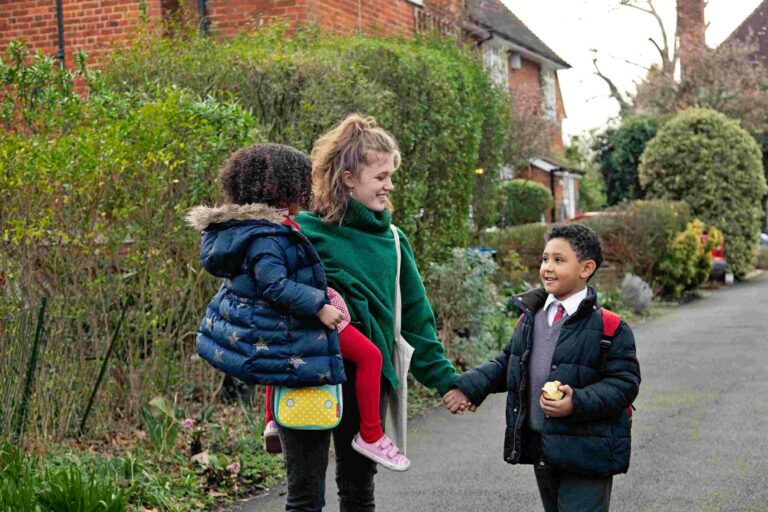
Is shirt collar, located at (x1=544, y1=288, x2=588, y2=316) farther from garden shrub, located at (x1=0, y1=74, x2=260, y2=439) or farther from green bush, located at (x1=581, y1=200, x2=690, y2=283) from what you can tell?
green bush, located at (x1=581, y1=200, x2=690, y2=283)

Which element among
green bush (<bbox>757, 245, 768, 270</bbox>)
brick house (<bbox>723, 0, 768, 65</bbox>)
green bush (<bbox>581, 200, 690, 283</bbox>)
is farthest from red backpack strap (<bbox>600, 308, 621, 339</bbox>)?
brick house (<bbox>723, 0, 768, 65</bbox>)

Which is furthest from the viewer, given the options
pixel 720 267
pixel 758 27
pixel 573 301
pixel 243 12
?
pixel 758 27

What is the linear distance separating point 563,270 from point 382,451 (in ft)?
2.88

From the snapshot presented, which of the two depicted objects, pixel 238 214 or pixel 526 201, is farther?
pixel 526 201

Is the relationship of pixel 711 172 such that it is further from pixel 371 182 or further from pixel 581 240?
pixel 371 182

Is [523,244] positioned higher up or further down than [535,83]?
further down

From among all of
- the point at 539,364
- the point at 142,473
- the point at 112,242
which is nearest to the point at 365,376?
the point at 539,364

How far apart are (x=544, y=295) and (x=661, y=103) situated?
30620mm

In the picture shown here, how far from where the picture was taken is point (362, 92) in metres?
8.31

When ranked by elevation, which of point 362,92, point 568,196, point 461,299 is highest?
point 362,92

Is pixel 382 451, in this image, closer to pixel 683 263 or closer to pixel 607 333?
pixel 607 333

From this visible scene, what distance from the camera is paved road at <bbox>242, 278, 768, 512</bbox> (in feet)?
19.9

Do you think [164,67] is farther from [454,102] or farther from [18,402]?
[18,402]

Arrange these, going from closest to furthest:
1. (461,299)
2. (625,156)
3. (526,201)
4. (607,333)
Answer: (607,333), (461,299), (625,156), (526,201)
